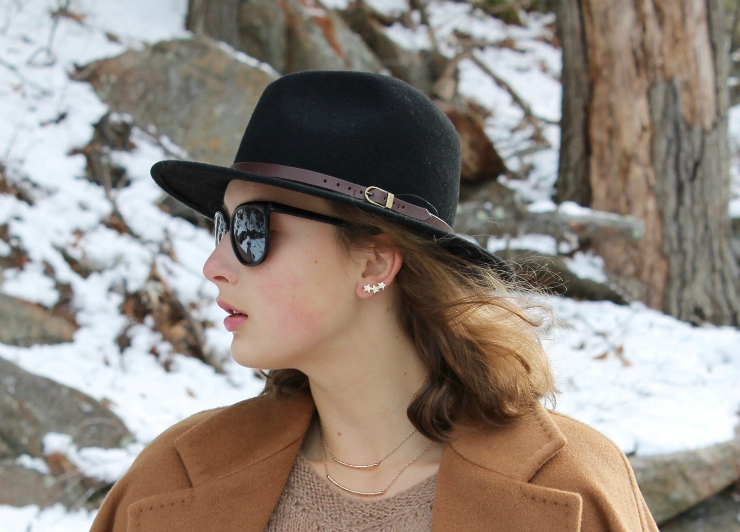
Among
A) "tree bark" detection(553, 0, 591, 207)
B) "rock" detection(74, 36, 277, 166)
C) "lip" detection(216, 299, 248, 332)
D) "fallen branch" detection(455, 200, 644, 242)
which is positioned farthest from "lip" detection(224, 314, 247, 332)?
"tree bark" detection(553, 0, 591, 207)

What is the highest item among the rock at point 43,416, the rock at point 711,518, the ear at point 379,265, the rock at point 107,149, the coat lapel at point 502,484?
the ear at point 379,265

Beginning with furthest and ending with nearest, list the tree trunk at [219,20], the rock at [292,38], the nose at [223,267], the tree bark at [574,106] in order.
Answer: the rock at [292,38] → the tree trunk at [219,20] → the tree bark at [574,106] → the nose at [223,267]

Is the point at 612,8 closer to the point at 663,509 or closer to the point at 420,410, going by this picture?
the point at 663,509

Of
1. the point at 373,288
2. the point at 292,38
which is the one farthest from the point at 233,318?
the point at 292,38

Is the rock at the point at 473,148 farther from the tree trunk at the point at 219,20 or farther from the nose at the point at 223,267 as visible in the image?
the nose at the point at 223,267

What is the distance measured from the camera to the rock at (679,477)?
3.21 m

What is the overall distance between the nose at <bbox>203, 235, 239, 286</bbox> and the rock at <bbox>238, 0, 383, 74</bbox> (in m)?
5.99

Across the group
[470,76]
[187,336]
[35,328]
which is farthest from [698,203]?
[470,76]

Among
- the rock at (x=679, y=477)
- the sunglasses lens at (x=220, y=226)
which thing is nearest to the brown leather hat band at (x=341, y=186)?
the sunglasses lens at (x=220, y=226)

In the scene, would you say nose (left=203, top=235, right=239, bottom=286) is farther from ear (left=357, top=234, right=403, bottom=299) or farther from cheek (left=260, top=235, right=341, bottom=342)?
ear (left=357, top=234, right=403, bottom=299)

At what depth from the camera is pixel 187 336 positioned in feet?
14.0

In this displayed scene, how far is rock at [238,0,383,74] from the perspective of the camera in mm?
7480

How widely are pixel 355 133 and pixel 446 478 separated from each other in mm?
901

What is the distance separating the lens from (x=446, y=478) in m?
1.76
